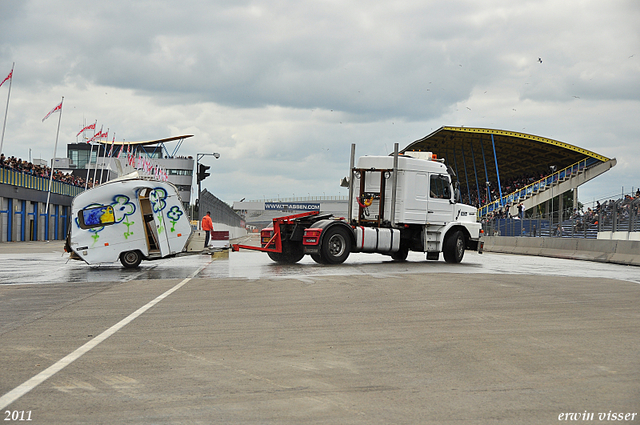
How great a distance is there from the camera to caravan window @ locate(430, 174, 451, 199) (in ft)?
64.1

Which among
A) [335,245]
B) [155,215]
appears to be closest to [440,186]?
[335,245]

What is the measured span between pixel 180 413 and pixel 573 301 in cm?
771

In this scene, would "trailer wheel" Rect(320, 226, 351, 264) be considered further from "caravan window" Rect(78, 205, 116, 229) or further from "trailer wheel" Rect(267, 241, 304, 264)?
"caravan window" Rect(78, 205, 116, 229)

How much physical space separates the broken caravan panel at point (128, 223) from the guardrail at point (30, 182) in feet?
98.0

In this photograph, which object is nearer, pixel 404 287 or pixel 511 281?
pixel 404 287

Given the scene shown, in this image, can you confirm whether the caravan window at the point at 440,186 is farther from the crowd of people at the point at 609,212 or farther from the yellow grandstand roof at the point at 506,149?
the yellow grandstand roof at the point at 506,149

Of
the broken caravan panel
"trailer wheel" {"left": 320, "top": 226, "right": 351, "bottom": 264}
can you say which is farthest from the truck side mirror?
the broken caravan panel

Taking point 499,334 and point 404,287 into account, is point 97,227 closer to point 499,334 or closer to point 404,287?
point 404,287

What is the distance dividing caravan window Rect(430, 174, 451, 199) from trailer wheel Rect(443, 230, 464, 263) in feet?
3.89

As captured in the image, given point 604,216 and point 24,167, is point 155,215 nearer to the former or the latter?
point 604,216

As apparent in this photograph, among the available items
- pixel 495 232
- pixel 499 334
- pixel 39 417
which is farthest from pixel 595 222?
pixel 39 417

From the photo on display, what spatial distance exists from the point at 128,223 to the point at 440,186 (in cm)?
902

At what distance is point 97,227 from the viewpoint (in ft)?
53.9

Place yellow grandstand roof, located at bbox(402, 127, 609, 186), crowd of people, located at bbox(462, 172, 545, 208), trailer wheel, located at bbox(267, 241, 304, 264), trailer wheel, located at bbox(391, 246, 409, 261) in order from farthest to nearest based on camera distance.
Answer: crowd of people, located at bbox(462, 172, 545, 208) < yellow grandstand roof, located at bbox(402, 127, 609, 186) < trailer wheel, located at bbox(391, 246, 409, 261) < trailer wheel, located at bbox(267, 241, 304, 264)
